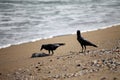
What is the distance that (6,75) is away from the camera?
8.83m

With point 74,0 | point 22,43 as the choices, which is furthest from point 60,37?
point 74,0

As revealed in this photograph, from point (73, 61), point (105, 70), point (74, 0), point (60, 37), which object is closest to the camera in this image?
point (105, 70)

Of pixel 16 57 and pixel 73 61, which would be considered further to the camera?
pixel 16 57

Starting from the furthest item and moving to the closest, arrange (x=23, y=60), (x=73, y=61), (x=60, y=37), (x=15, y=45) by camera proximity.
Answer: (x=60, y=37) → (x=15, y=45) → (x=23, y=60) → (x=73, y=61)

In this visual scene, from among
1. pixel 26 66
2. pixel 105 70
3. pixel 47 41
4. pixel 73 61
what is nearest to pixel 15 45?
pixel 47 41

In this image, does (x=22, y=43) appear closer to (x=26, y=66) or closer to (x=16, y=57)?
(x=16, y=57)

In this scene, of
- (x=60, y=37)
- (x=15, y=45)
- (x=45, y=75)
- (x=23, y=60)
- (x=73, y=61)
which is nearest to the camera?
(x=45, y=75)

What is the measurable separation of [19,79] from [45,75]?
0.75 metres

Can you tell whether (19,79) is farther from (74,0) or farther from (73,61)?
(74,0)

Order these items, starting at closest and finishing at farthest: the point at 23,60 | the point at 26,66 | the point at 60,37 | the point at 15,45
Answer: the point at 26,66, the point at 23,60, the point at 15,45, the point at 60,37

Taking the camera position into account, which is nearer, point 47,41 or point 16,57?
point 16,57

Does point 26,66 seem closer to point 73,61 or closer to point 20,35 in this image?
point 73,61

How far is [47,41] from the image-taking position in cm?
1423

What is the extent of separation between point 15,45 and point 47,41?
1.64 meters
